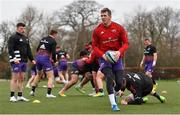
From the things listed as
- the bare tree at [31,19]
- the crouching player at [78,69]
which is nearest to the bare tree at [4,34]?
the bare tree at [31,19]

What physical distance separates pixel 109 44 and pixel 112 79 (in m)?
0.78

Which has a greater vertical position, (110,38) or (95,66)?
(110,38)

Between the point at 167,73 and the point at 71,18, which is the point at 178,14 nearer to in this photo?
the point at 71,18

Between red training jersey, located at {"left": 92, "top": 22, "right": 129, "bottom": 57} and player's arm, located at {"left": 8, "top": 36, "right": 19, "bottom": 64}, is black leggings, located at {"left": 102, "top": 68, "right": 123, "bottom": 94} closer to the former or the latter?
red training jersey, located at {"left": 92, "top": 22, "right": 129, "bottom": 57}

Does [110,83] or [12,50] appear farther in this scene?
[12,50]

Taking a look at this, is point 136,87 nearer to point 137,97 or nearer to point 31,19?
point 137,97

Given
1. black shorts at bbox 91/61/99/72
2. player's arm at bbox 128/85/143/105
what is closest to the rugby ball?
player's arm at bbox 128/85/143/105

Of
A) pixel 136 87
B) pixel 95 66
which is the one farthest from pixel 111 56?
pixel 95 66

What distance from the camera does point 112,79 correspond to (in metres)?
10.2

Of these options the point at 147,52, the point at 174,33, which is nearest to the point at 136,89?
the point at 147,52

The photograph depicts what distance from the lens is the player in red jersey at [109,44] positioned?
402 inches

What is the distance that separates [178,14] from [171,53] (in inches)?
355

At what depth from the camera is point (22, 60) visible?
42.2ft

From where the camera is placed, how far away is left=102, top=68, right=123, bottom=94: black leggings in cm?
1012
